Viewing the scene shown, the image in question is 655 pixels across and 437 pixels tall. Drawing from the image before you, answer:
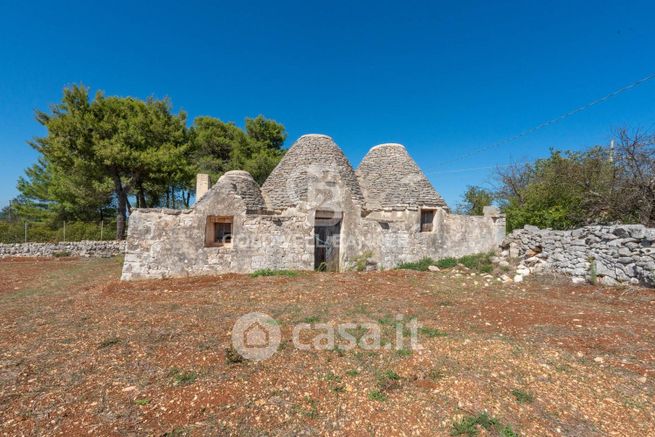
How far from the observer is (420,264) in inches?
415

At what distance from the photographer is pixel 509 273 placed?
9125mm

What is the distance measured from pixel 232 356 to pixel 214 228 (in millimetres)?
6386

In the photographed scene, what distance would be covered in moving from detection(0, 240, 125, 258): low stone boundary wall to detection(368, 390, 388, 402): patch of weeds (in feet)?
58.8

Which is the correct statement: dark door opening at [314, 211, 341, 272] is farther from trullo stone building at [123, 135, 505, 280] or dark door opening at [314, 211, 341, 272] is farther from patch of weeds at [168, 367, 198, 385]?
patch of weeds at [168, 367, 198, 385]

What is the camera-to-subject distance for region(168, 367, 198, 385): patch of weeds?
10.1 feet

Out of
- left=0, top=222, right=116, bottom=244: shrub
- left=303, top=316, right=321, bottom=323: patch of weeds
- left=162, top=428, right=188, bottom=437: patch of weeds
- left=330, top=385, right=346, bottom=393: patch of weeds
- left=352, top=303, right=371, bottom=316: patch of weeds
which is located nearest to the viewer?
left=162, top=428, right=188, bottom=437: patch of weeds

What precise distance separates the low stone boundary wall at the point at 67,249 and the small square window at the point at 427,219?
1656cm

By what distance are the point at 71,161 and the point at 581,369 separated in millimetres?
23770

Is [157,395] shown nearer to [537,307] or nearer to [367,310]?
[367,310]

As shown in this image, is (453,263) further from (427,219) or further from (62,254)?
(62,254)

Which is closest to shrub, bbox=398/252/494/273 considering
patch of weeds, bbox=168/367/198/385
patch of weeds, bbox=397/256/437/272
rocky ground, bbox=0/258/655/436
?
patch of weeds, bbox=397/256/437/272

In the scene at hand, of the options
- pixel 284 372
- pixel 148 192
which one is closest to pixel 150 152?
pixel 148 192

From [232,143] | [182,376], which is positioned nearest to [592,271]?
[182,376]

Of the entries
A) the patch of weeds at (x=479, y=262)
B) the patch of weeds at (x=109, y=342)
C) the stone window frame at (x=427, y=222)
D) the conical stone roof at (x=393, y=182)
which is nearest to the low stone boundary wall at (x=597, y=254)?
the patch of weeds at (x=479, y=262)
